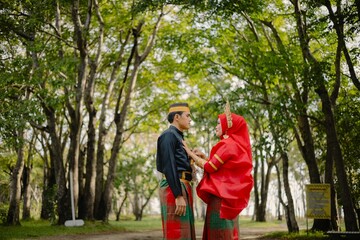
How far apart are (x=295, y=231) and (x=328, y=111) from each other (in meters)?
5.10

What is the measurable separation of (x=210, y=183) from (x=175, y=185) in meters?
0.42

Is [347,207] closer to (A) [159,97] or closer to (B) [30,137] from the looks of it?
(A) [159,97]

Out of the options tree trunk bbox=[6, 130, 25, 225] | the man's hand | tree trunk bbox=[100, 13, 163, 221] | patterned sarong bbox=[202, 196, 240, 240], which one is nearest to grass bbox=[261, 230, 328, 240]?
tree trunk bbox=[100, 13, 163, 221]

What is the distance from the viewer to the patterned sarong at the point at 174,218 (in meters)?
4.30

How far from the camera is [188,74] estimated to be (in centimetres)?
1980

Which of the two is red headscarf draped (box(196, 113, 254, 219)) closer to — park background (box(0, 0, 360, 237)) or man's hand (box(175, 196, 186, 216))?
man's hand (box(175, 196, 186, 216))

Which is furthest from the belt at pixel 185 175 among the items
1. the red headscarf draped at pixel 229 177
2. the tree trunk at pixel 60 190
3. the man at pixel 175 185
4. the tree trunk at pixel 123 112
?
the tree trunk at pixel 123 112

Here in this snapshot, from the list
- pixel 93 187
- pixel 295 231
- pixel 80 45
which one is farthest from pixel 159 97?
pixel 295 231

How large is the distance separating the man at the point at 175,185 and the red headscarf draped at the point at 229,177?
22 cm

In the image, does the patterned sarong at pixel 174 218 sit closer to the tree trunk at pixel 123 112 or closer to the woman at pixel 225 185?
the woman at pixel 225 185

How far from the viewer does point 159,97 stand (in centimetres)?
2431

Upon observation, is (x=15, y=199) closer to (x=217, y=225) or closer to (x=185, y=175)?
(x=185, y=175)

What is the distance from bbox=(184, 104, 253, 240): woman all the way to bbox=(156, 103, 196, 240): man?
0.13 meters

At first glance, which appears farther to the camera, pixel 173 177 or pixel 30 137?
pixel 30 137
